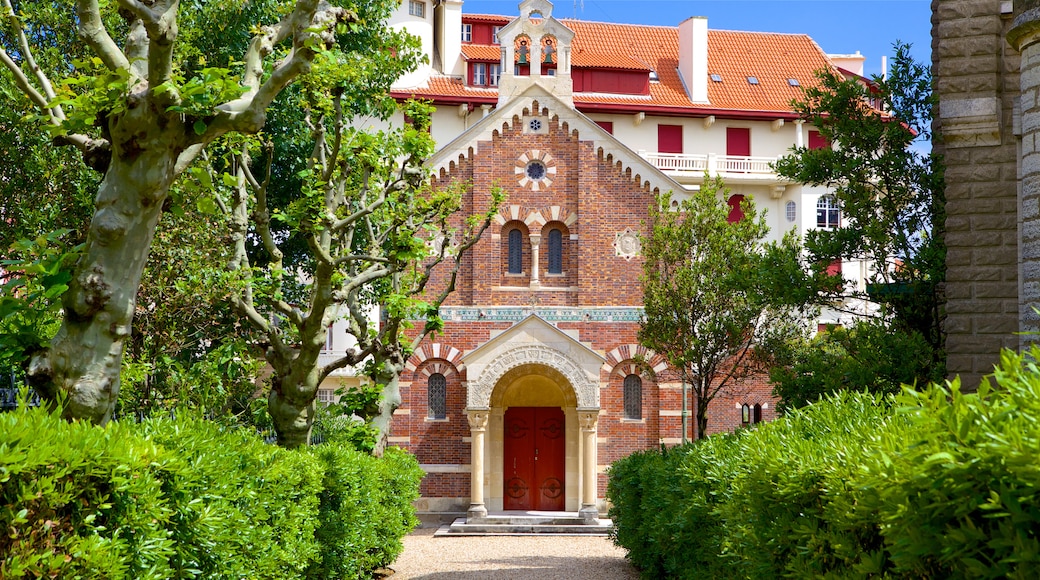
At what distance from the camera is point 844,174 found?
1794 cm

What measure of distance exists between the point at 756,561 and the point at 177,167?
5.14 metres

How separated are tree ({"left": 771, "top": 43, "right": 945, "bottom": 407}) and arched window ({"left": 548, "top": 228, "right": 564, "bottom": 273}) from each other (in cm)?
1435

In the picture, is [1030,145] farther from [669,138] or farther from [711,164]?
[669,138]

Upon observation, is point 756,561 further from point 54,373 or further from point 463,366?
point 463,366

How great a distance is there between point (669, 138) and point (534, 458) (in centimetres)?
2002

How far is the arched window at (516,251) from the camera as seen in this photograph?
3234cm

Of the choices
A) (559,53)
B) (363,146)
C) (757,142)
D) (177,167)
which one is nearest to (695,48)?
(757,142)

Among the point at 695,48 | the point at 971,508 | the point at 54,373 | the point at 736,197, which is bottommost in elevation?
the point at 971,508

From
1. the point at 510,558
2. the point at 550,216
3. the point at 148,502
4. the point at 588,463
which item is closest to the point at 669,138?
the point at 550,216

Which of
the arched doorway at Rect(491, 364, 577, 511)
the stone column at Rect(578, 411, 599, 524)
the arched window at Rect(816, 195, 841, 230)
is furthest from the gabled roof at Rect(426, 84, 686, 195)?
the arched window at Rect(816, 195, 841, 230)

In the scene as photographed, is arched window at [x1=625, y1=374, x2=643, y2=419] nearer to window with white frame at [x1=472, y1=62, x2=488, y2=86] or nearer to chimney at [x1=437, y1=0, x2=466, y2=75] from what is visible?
window with white frame at [x1=472, y1=62, x2=488, y2=86]

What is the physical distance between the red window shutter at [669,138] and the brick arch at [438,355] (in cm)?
1936

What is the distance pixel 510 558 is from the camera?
22.2 meters

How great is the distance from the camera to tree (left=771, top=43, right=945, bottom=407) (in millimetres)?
17219
